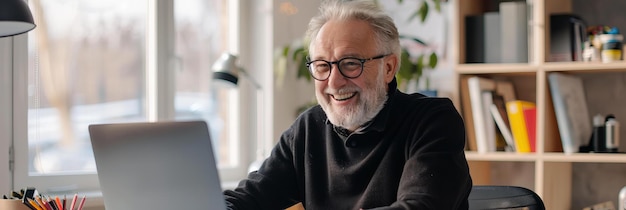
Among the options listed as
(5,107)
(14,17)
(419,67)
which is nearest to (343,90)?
(14,17)

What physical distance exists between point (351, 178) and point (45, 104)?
5.05 ft

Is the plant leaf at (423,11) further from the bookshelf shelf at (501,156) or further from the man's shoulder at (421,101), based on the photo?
the man's shoulder at (421,101)

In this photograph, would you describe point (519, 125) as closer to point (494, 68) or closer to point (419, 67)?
point (494, 68)

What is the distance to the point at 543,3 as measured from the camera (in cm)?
293

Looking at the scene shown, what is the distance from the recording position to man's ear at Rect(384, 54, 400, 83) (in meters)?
1.94

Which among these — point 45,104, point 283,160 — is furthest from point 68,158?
point 283,160

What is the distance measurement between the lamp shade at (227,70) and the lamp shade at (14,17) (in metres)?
1.18

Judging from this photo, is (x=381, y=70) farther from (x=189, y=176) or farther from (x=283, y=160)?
(x=189, y=176)

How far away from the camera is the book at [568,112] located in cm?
294

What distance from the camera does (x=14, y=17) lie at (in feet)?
6.19

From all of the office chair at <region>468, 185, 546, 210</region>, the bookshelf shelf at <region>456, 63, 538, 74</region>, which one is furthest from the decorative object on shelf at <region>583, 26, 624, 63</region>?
the office chair at <region>468, 185, 546, 210</region>

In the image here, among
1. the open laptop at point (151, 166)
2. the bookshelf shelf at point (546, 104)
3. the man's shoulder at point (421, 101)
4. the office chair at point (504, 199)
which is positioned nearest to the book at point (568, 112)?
the bookshelf shelf at point (546, 104)

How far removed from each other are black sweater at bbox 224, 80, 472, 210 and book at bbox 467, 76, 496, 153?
1.11m

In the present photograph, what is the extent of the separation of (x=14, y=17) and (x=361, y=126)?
81 cm
